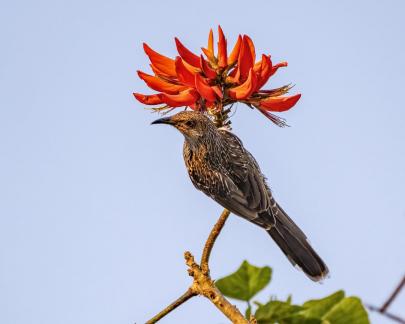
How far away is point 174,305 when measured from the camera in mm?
2637

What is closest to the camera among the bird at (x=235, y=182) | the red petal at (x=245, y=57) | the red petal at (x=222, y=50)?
the red petal at (x=245, y=57)

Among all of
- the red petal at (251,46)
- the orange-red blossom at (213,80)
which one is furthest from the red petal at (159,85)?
the red petal at (251,46)

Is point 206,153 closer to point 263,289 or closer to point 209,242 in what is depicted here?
point 209,242

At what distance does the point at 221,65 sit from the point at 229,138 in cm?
132

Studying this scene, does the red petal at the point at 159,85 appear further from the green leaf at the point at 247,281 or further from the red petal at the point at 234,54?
the green leaf at the point at 247,281

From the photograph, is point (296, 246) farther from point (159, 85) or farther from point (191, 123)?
point (159, 85)

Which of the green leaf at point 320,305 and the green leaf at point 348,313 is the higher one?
the green leaf at point 320,305

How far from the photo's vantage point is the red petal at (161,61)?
467 centimetres

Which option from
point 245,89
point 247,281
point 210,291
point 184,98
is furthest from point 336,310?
point 184,98

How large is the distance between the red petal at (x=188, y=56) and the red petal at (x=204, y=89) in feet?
0.87

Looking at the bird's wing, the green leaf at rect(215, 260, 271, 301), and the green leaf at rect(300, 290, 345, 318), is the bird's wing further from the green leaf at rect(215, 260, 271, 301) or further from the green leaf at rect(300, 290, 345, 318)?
the green leaf at rect(300, 290, 345, 318)

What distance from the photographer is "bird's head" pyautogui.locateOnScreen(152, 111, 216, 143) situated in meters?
5.55

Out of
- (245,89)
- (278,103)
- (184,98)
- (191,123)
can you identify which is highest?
(191,123)

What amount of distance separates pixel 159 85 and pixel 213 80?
417 millimetres
